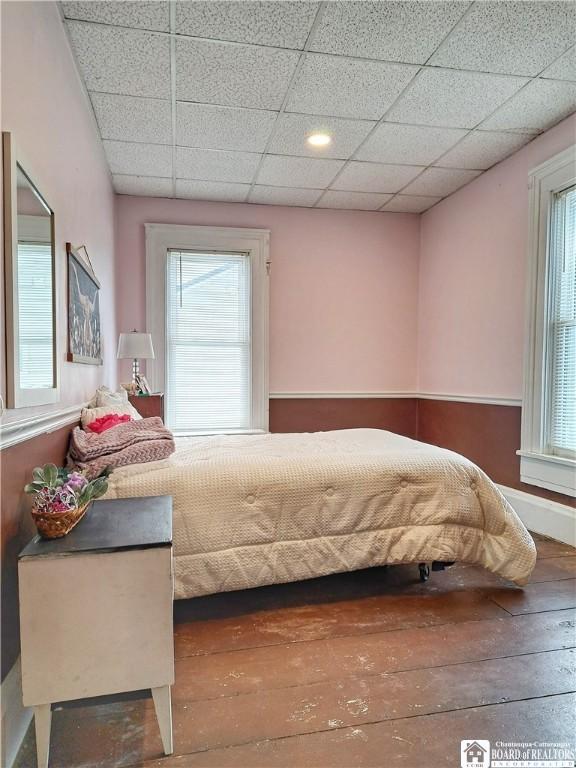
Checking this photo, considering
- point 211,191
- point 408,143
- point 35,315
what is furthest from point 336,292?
point 35,315

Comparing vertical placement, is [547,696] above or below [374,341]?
below

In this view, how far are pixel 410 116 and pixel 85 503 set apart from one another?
290cm

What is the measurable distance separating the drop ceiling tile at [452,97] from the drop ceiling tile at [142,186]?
2.02 m

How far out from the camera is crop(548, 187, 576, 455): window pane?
2.95 metres

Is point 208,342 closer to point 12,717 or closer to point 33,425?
point 33,425

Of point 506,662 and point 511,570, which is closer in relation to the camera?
point 506,662

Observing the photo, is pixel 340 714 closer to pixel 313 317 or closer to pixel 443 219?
pixel 313 317

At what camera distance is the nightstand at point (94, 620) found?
3.88 ft

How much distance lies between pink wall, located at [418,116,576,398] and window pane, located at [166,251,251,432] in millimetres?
1839

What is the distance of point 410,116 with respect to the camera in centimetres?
288

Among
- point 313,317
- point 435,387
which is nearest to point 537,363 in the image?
point 435,387

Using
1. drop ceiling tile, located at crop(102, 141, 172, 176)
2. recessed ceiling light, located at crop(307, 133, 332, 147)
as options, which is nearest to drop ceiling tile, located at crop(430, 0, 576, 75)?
recessed ceiling light, located at crop(307, 133, 332, 147)

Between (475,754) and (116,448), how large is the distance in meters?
1.70

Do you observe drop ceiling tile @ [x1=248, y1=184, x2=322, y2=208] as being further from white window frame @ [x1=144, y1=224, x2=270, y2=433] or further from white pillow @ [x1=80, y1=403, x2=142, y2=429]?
white pillow @ [x1=80, y1=403, x2=142, y2=429]
